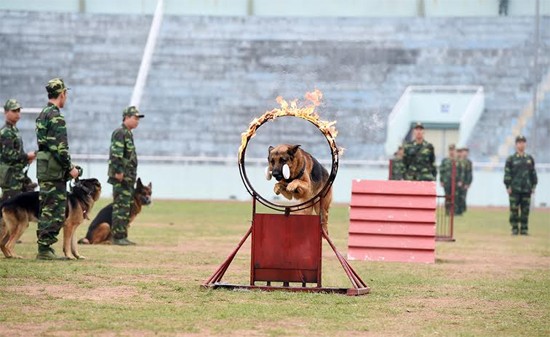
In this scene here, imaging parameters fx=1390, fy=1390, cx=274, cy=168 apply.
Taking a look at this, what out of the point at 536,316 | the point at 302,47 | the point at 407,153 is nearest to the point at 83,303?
the point at 536,316

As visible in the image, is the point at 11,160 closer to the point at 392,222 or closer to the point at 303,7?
the point at 392,222

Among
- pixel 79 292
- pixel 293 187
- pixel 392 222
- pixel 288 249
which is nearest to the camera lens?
pixel 79 292

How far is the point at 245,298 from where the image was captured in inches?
495

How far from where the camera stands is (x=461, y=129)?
153ft

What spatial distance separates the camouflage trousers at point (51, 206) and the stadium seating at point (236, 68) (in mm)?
28100

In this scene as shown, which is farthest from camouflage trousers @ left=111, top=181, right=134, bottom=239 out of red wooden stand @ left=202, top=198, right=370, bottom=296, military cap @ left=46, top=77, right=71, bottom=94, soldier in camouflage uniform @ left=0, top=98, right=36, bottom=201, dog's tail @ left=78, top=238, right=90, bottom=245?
red wooden stand @ left=202, top=198, right=370, bottom=296

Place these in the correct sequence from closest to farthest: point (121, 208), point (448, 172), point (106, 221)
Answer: point (121, 208)
point (106, 221)
point (448, 172)

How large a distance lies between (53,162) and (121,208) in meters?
4.57

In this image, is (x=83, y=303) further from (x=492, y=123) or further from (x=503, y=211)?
(x=492, y=123)

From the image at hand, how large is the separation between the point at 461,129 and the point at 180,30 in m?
11.6

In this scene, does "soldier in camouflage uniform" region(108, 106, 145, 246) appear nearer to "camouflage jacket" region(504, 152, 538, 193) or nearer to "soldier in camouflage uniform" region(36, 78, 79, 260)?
"soldier in camouflage uniform" region(36, 78, 79, 260)

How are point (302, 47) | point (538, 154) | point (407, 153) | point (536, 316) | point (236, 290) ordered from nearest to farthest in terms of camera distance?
point (536, 316) < point (236, 290) < point (407, 153) < point (538, 154) < point (302, 47)

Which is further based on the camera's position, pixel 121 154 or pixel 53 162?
pixel 121 154

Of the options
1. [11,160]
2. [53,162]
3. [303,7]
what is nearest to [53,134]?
[53,162]
